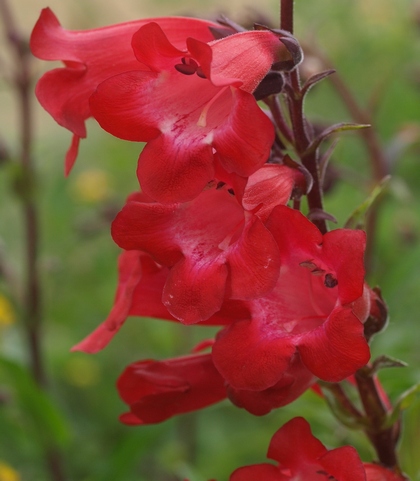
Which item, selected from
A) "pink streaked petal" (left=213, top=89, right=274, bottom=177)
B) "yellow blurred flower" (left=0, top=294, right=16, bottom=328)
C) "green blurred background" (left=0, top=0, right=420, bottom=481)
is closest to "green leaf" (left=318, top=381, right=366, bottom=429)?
"green blurred background" (left=0, top=0, right=420, bottom=481)

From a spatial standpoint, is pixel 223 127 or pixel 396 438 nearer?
pixel 223 127

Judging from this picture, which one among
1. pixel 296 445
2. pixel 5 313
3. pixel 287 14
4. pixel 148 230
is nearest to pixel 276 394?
pixel 296 445

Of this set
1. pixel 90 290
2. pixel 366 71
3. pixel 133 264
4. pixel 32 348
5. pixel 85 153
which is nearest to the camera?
pixel 133 264

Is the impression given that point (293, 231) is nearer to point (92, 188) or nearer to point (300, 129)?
point (300, 129)

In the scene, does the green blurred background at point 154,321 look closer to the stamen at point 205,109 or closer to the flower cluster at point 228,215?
the flower cluster at point 228,215

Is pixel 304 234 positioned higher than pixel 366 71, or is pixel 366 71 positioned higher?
pixel 304 234

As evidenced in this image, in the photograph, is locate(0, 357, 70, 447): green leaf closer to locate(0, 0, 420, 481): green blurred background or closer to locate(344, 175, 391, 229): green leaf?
locate(0, 0, 420, 481): green blurred background

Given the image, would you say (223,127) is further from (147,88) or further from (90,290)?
(90,290)

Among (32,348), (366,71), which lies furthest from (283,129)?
(366,71)

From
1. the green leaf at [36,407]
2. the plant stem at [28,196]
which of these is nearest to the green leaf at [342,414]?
the green leaf at [36,407]
